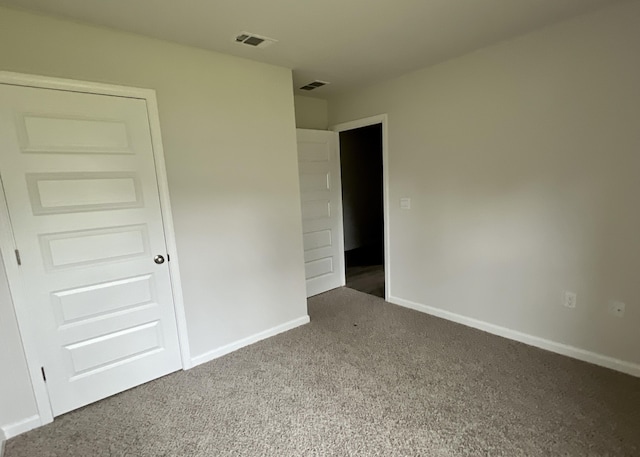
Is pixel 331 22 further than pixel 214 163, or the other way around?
pixel 214 163

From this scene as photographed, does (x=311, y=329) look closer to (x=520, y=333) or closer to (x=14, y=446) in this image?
(x=520, y=333)

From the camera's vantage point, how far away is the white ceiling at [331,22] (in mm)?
1845

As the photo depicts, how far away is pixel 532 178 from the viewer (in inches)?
98.2

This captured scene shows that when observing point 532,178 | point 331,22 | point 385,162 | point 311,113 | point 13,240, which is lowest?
point 13,240

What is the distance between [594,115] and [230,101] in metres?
2.59

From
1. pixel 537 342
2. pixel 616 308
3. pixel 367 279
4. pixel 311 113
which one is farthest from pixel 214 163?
pixel 616 308

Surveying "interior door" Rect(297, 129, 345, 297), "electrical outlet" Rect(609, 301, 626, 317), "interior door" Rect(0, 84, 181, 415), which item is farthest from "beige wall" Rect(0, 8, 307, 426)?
"electrical outlet" Rect(609, 301, 626, 317)

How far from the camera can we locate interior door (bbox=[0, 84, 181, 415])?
1.87 metres

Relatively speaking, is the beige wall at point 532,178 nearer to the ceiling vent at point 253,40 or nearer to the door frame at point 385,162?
the door frame at point 385,162

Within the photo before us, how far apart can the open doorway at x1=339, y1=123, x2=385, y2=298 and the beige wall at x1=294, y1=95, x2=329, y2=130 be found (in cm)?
163

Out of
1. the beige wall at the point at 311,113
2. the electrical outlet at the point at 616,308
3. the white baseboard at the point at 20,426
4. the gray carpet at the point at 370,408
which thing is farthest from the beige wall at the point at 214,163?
the electrical outlet at the point at 616,308

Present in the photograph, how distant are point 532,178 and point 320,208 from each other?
2207 mm

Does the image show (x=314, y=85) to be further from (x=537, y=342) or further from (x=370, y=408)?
(x=537, y=342)

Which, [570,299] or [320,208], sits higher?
[320,208]
